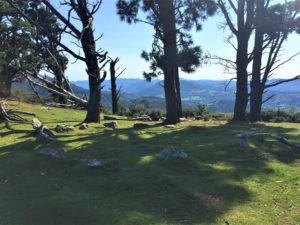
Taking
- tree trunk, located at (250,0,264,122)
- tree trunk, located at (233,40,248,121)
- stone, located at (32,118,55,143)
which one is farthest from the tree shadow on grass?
tree trunk, located at (250,0,264,122)

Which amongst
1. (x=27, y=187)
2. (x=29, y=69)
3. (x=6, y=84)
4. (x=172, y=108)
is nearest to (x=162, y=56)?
(x=172, y=108)

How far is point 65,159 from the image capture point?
10547 millimetres

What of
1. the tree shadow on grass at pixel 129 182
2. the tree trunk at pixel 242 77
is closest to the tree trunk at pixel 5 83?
the tree trunk at pixel 242 77

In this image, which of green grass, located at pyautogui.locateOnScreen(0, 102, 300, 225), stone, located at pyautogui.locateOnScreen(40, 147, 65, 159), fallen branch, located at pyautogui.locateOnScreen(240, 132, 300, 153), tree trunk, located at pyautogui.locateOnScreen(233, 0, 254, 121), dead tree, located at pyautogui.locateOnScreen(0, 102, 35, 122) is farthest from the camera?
tree trunk, located at pyautogui.locateOnScreen(233, 0, 254, 121)

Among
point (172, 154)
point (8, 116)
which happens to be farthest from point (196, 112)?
point (172, 154)

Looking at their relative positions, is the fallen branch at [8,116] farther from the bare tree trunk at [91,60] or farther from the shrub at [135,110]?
the shrub at [135,110]

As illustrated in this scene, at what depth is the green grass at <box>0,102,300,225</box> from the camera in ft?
23.6

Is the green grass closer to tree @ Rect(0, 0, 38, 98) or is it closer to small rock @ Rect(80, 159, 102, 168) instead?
small rock @ Rect(80, 159, 102, 168)

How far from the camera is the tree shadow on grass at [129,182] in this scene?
721 centimetres

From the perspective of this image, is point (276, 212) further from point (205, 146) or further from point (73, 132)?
point (73, 132)

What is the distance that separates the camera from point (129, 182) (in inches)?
347

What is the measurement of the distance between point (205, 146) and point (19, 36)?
14.1m

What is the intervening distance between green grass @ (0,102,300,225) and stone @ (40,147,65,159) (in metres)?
0.20

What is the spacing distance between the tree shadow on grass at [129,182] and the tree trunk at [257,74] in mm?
11001
